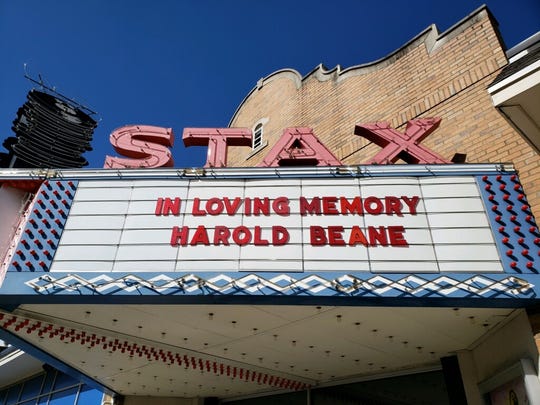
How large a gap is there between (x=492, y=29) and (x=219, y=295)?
8727 mm

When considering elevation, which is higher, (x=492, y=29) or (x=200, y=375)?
(x=492, y=29)

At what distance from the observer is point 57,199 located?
7539 mm

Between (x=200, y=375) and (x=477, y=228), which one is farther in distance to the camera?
(x=200, y=375)

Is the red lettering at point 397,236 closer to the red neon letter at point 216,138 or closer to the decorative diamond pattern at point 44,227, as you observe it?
the red neon letter at point 216,138

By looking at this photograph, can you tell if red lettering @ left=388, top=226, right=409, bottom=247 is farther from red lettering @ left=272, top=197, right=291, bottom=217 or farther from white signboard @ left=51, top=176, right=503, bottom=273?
red lettering @ left=272, top=197, right=291, bottom=217

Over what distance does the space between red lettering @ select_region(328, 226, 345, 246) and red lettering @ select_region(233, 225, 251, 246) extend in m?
1.28

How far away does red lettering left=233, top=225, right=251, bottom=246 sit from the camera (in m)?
6.67

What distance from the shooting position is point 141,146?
884 cm

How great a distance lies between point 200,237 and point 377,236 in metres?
2.79

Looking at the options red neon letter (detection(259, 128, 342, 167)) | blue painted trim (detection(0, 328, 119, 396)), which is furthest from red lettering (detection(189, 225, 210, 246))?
blue painted trim (detection(0, 328, 119, 396))

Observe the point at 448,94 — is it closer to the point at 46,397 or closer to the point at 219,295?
the point at 219,295

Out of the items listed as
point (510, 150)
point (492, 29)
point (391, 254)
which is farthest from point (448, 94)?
point (391, 254)

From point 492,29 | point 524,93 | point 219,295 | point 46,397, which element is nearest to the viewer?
point 524,93

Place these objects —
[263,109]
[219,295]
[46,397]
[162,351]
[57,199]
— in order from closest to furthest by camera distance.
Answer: [219,295], [57,199], [162,351], [46,397], [263,109]
